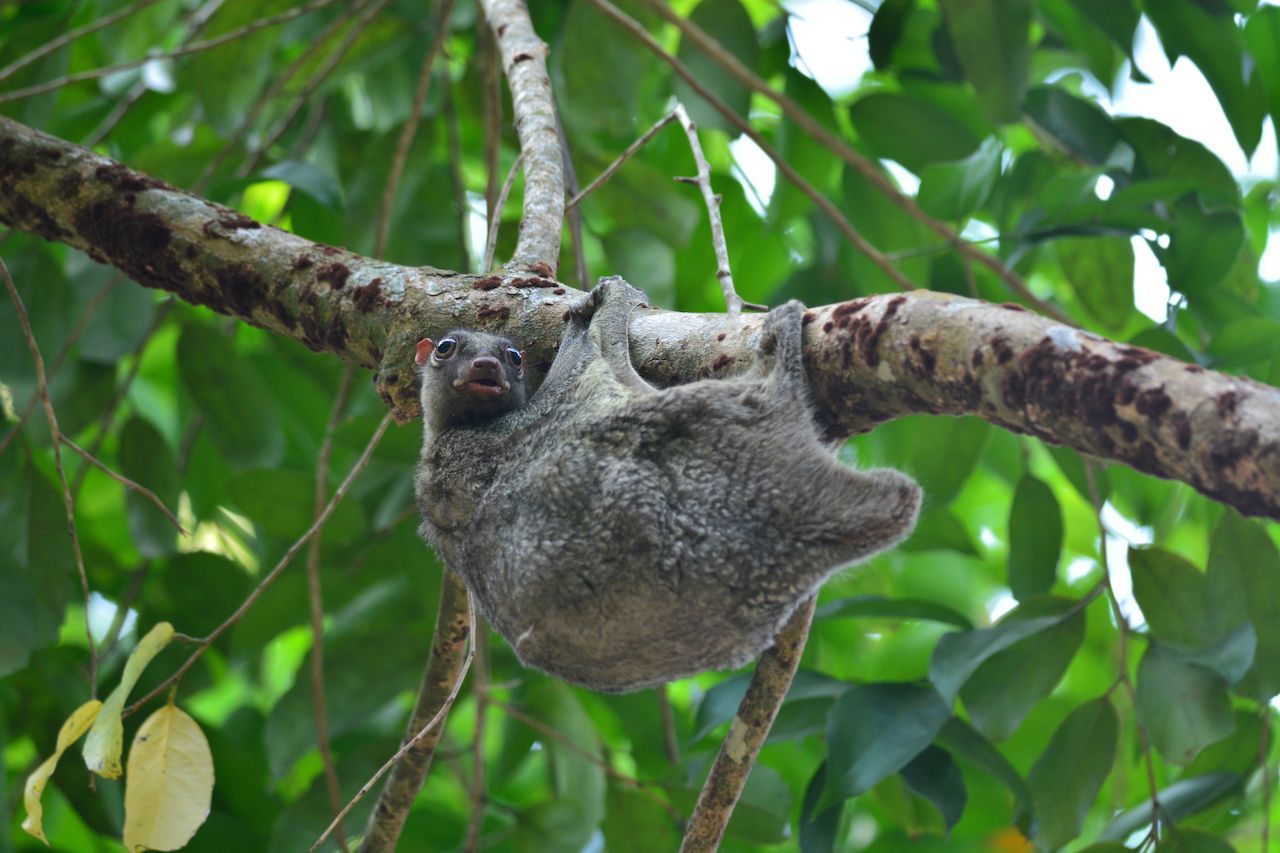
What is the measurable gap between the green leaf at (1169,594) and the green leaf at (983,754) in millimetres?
543

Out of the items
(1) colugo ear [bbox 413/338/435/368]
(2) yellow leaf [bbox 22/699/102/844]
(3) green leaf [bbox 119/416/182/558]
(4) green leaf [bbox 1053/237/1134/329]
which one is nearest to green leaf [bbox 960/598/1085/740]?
(4) green leaf [bbox 1053/237/1134/329]

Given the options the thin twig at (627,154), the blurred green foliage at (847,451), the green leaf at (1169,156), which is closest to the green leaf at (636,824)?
the blurred green foliage at (847,451)

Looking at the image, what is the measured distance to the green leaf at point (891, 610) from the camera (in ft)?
10.6

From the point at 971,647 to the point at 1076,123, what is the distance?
175 cm

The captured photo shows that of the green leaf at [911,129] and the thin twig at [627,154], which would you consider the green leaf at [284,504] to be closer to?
the thin twig at [627,154]

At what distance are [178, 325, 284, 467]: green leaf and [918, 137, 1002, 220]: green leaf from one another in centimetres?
222

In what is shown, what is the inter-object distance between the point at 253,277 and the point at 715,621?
139 cm

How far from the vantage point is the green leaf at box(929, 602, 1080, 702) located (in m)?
2.85

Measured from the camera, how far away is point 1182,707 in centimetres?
281

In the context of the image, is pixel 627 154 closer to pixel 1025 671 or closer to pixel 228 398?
pixel 1025 671

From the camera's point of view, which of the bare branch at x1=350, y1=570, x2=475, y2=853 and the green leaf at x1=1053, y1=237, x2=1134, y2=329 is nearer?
the bare branch at x1=350, y1=570, x2=475, y2=853

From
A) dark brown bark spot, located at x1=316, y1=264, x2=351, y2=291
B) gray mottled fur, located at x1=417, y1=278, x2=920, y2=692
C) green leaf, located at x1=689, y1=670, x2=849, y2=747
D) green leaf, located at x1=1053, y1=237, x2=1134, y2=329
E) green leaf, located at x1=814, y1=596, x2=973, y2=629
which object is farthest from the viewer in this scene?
green leaf, located at x1=1053, y1=237, x2=1134, y2=329

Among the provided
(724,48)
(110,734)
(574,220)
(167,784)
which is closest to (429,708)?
(167,784)

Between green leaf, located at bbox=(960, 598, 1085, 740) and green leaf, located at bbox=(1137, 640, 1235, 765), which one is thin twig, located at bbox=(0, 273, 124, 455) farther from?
green leaf, located at bbox=(1137, 640, 1235, 765)
